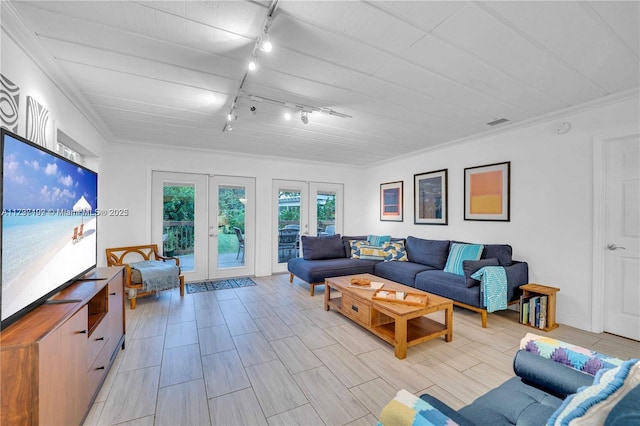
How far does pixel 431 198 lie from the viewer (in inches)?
185

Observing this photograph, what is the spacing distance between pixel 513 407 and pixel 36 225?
2525 millimetres

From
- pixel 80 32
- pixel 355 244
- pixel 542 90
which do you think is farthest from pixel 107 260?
pixel 542 90

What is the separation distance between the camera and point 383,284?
10.7ft

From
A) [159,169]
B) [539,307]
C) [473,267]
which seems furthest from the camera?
[159,169]

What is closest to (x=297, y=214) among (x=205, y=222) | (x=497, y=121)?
(x=205, y=222)

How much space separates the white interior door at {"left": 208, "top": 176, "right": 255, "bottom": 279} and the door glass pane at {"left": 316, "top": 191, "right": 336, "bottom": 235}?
4.90 ft

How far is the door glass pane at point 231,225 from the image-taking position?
16.4ft

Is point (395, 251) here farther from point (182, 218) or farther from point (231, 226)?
point (182, 218)

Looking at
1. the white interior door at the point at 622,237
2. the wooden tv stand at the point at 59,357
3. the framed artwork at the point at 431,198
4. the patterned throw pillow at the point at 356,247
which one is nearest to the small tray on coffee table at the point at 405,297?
the patterned throw pillow at the point at 356,247

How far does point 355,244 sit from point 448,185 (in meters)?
1.85

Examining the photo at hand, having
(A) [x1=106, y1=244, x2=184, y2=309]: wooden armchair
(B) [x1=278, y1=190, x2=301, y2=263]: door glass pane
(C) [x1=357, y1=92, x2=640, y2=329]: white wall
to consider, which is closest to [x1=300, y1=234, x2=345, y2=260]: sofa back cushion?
(B) [x1=278, y1=190, x2=301, y2=263]: door glass pane

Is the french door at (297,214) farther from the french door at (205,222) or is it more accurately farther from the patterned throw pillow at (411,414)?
the patterned throw pillow at (411,414)

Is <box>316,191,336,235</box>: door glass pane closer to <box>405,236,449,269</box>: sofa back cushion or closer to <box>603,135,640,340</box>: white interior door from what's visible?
<box>405,236,449,269</box>: sofa back cushion

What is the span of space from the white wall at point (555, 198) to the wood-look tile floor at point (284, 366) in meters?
0.55
